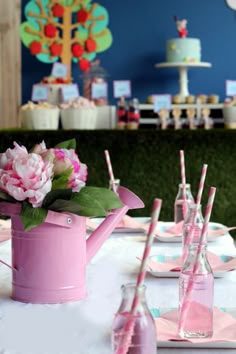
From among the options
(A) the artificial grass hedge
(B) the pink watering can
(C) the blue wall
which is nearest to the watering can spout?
(B) the pink watering can

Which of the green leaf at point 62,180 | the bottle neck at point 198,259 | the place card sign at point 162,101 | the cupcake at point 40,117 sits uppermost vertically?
the place card sign at point 162,101

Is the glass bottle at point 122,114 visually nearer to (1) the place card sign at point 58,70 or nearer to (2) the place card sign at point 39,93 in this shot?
(2) the place card sign at point 39,93

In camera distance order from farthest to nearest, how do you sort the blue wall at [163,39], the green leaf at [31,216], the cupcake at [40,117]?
the blue wall at [163,39], the cupcake at [40,117], the green leaf at [31,216]

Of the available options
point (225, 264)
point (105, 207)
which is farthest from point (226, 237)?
point (105, 207)

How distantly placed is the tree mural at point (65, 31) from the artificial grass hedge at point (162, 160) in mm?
3031

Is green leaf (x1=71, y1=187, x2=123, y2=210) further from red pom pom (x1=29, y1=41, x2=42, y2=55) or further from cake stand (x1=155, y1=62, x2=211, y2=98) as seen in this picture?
red pom pom (x1=29, y1=41, x2=42, y2=55)

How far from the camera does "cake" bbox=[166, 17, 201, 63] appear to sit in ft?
19.4

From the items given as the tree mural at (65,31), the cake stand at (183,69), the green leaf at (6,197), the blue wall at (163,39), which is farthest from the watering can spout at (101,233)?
the blue wall at (163,39)

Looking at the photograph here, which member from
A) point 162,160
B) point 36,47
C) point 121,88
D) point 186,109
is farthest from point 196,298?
point 36,47

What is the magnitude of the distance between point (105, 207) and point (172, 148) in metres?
1.91

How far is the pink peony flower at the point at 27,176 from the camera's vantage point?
117 centimetres

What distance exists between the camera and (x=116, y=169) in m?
3.14

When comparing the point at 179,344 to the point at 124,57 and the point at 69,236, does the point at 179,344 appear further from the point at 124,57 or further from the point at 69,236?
the point at 124,57

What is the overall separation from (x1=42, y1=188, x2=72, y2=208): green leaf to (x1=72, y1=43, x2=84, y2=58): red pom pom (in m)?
5.02
